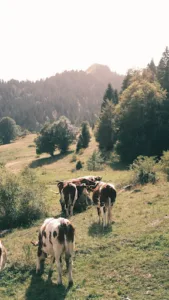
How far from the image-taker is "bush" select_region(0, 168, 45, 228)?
69.6ft

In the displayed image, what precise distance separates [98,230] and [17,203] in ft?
25.3

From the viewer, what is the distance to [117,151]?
51.4m

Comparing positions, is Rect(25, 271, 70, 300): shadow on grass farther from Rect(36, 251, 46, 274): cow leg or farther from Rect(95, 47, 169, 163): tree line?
Rect(95, 47, 169, 163): tree line

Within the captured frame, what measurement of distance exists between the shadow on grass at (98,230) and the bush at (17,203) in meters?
5.74

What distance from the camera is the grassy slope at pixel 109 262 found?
1082cm

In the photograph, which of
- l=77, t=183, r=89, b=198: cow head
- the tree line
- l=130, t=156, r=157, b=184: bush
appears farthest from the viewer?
the tree line

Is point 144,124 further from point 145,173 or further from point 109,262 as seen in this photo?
point 109,262

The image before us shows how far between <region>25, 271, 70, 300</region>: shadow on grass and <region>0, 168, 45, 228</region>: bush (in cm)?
929

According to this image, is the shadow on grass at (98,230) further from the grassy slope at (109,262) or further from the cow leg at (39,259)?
the cow leg at (39,259)

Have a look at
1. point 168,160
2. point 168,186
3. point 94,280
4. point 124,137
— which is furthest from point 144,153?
point 94,280

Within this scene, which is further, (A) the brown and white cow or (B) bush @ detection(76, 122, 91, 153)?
(B) bush @ detection(76, 122, 91, 153)

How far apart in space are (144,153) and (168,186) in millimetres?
25356

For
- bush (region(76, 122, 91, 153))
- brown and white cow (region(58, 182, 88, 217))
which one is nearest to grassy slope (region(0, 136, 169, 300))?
brown and white cow (region(58, 182, 88, 217))

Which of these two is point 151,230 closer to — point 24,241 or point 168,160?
point 24,241
